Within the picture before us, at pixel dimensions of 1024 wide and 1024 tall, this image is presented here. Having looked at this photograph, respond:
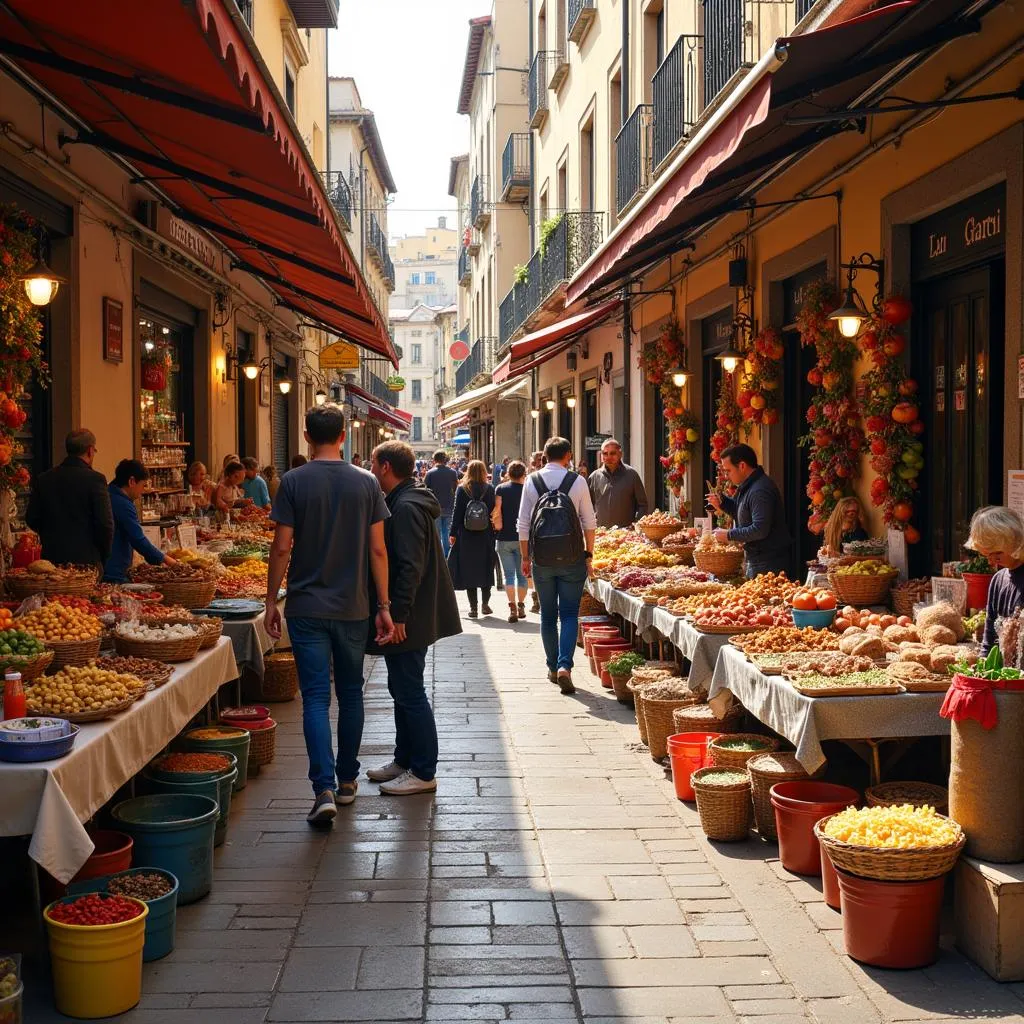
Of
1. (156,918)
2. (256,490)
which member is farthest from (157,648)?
(256,490)

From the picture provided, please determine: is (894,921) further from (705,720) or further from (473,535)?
(473,535)

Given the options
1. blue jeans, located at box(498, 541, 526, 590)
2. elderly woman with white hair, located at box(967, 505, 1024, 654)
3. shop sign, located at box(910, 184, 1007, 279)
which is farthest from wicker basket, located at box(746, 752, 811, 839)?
blue jeans, located at box(498, 541, 526, 590)

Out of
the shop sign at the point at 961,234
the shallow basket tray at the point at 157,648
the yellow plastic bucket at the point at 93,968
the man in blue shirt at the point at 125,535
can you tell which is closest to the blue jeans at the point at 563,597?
the man in blue shirt at the point at 125,535

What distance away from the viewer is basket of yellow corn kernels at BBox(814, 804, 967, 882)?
4348mm

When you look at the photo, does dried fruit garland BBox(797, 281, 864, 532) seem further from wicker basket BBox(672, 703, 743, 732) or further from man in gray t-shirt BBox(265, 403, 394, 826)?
man in gray t-shirt BBox(265, 403, 394, 826)

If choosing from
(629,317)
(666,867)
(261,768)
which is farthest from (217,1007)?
(629,317)

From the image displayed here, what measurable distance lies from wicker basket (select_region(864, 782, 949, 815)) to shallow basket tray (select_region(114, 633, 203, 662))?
11.1 feet

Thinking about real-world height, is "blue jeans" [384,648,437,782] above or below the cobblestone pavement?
above

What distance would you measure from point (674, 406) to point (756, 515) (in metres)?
5.88

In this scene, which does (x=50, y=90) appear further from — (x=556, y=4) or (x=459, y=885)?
(x=556, y=4)

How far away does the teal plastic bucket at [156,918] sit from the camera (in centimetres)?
436

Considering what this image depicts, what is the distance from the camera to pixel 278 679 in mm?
9289

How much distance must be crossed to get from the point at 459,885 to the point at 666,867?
37.9 inches

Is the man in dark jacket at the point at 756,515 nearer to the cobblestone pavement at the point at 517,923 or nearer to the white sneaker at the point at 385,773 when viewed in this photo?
the cobblestone pavement at the point at 517,923
